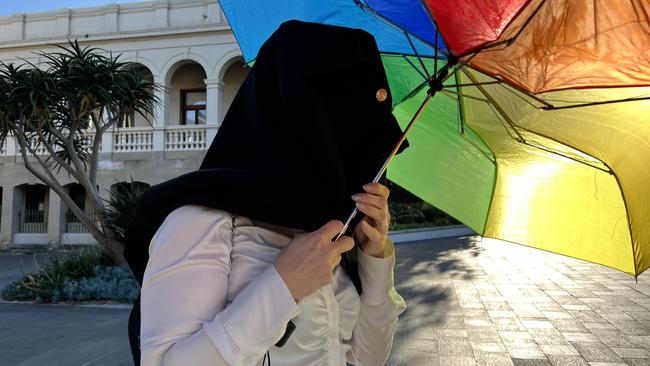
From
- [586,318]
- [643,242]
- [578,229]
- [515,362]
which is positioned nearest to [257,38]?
[578,229]

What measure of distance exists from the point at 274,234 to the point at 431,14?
1.00 metres

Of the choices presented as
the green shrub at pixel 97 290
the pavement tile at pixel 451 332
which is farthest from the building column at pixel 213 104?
the pavement tile at pixel 451 332

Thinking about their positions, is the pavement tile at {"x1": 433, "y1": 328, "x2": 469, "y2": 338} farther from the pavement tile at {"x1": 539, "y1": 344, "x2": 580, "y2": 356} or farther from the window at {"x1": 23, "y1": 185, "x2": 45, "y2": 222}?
the window at {"x1": 23, "y1": 185, "x2": 45, "y2": 222}

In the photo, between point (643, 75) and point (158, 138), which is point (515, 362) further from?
point (158, 138)

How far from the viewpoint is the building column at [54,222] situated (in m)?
17.5

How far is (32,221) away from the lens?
18531 millimetres

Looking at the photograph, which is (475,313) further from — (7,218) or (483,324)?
(7,218)

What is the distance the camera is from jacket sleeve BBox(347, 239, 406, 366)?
1.63 m

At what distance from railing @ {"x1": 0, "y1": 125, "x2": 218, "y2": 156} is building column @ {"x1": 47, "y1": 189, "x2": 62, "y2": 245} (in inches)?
75.9

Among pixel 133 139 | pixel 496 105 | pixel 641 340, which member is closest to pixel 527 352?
pixel 641 340

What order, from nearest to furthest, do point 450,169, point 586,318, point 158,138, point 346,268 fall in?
point 346,268, point 450,169, point 586,318, point 158,138

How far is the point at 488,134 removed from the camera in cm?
234

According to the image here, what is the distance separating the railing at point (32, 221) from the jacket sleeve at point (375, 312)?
1978cm

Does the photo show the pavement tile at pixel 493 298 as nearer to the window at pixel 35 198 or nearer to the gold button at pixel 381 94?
the gold button at pixel 381 94
